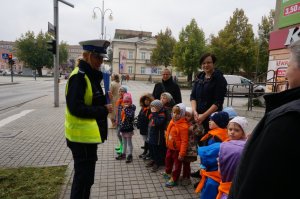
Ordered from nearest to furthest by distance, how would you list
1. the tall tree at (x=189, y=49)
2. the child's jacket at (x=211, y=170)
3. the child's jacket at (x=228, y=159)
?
the child's jacket at (x=228, y=159) → the child's jacket at (x=211, y=170) → the tall tree at (x=189, y=49)

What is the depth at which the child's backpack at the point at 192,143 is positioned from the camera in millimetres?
3869

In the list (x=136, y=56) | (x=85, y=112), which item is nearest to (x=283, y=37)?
(x=85, y=112)

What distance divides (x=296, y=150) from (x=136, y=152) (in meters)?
4.92

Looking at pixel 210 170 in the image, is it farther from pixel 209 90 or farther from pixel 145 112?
pixel 145 112

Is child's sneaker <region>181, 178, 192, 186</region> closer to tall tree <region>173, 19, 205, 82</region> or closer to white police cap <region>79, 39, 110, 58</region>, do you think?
white police cap <region>79, 39, 110, 58</region>

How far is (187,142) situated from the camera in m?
3.83

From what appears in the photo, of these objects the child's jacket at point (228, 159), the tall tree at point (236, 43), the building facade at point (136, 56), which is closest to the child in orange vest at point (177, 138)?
the child's jacket at point (228, 159)

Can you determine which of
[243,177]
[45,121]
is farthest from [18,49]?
[243,177]

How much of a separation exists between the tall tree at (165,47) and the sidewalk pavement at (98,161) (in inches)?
1703

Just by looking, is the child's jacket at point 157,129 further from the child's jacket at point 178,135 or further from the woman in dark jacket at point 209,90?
the woman in dark jacket at point 209,90

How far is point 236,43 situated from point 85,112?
3407cm

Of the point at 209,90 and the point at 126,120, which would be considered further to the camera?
the point at 126,120

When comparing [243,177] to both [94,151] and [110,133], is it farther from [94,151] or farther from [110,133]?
[110,133]

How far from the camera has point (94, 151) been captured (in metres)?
2.79
